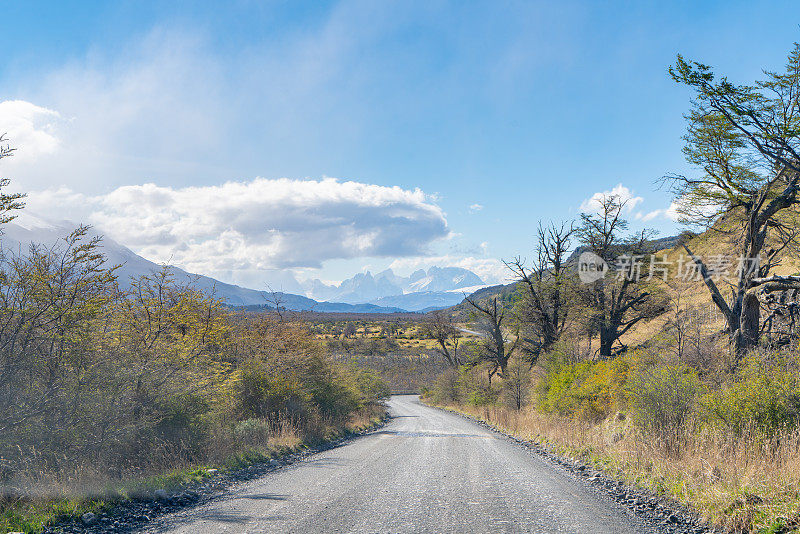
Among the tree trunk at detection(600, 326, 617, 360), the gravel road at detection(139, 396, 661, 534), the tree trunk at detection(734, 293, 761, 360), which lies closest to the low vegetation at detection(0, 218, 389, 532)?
the gravel road at detection(139, 396, 661, 534)

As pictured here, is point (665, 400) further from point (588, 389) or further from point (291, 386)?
point (291, 386)

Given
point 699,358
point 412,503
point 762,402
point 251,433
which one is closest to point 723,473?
point 762,402

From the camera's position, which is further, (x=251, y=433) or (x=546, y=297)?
(x=546, y=297)

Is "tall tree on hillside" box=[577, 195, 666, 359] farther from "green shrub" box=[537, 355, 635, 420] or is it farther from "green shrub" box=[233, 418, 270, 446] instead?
"green shrub" box=[233, 418, 270, 446]

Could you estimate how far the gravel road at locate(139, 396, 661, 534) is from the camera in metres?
6.12

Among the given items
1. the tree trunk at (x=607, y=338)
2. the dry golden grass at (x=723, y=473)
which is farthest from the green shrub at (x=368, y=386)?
the dry golden grass at (x=723, y=473)

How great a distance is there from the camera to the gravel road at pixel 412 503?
6121 mm

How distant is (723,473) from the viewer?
282 inches

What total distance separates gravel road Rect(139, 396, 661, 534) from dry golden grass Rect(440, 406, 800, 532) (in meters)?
0.99

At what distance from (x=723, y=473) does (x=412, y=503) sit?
494 centimetres

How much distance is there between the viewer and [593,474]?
34.2 feet

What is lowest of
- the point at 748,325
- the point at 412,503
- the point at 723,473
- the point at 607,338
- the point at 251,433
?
the point at 251,433

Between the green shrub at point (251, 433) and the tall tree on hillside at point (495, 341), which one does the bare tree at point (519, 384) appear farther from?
the green shrub at point (251, 433)

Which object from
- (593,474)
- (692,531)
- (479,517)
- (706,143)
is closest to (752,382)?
(593,474)
